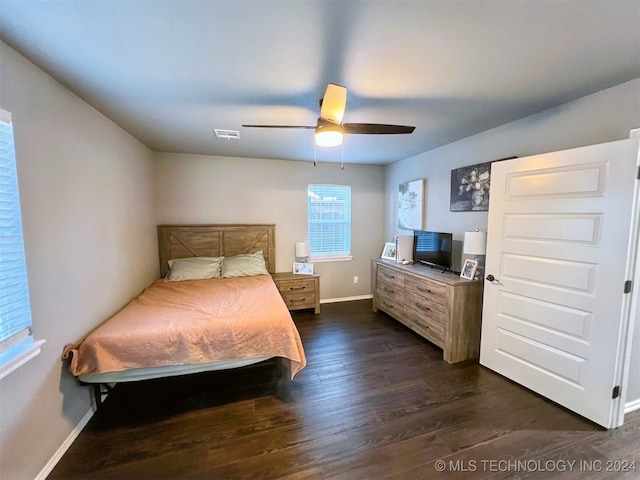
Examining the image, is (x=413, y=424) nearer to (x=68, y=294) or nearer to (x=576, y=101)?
(x=68, y=294)

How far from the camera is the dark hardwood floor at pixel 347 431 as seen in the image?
1.59 metres

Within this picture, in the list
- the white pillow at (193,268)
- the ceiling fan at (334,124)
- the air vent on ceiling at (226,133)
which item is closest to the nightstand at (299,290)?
the white pillow at (193,268)

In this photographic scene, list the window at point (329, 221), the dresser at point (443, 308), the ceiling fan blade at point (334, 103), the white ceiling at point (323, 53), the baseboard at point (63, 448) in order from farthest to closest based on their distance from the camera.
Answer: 1. the window at point (329, 221)
2. the dresser at point (443, 308)
3. the ceiling fan blade at point (334, 103)
4. the baseboard at point (63, 448)
5. the white ceiling at point (323, 53)

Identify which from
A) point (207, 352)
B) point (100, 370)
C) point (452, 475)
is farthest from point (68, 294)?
point (452, 475)

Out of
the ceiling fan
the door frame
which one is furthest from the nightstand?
the door frame

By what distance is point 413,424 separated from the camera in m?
1.92

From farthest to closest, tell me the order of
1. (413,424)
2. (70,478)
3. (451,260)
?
(451,260) → (413,424) → (70,478)

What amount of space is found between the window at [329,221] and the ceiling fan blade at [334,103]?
2587 mm

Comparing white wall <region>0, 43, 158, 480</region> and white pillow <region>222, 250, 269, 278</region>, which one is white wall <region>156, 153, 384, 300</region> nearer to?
white pillow <region>222, 250, 269, 278</region>

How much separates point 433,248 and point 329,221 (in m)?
1.85

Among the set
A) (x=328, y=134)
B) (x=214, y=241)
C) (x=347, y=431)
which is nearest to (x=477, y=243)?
(x=328, y=134)

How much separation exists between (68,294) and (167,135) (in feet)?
6.52

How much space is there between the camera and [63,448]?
5.54ft

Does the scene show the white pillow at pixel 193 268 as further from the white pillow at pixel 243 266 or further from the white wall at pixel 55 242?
the white wall at pixel 55 242
